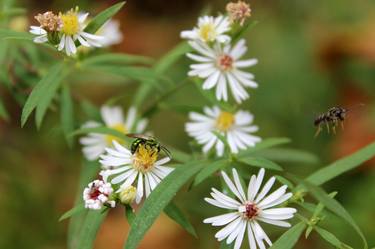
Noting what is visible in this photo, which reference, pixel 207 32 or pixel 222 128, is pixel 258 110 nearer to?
pixel 222 128

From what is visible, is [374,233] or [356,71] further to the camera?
[356,71]

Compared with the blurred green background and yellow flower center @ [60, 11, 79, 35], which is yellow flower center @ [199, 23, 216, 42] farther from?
the blurred green background

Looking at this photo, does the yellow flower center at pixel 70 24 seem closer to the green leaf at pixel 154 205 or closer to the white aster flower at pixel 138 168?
the white aster flower at pixel 138 168

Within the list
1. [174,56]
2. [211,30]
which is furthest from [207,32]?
[174,56]

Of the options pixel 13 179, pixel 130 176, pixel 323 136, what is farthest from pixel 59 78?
pixel 323 136

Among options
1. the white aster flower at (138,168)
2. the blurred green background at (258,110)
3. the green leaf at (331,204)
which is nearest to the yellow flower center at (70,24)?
the white aster flower at (138,168)

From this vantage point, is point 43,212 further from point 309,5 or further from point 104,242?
point 309,5
